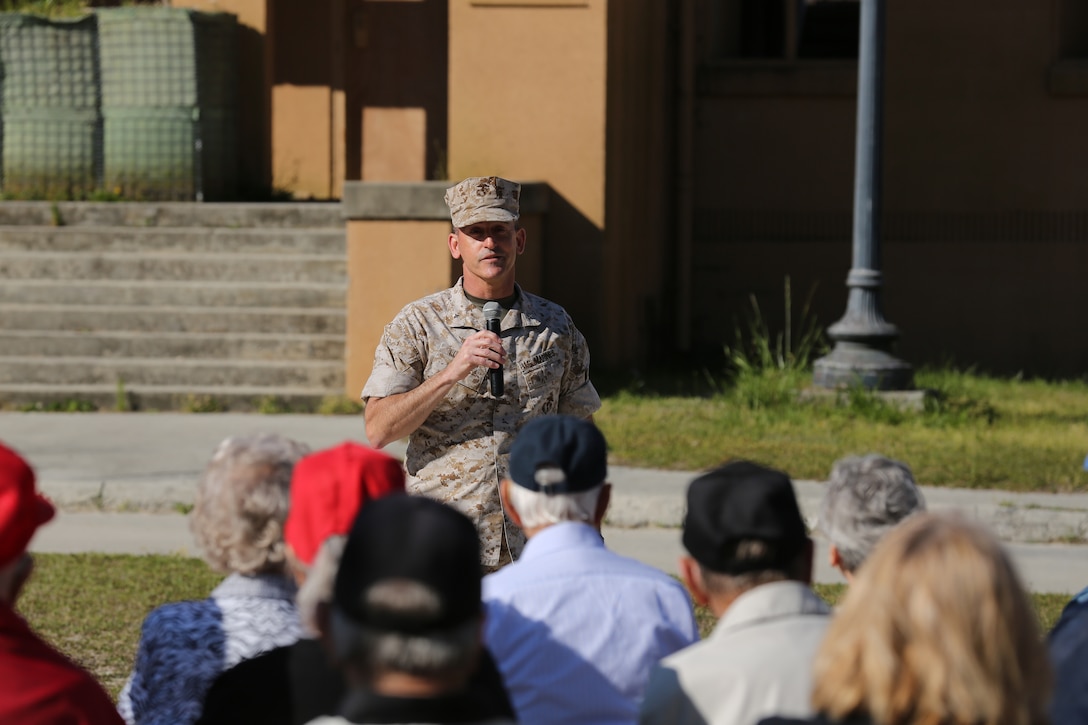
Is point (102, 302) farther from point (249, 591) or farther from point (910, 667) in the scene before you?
point (910, 667)

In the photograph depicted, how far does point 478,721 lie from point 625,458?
761 cm

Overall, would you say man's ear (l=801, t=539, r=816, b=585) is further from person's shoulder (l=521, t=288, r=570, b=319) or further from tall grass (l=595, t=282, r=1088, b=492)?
tall grass (l=595, t=282, r=1088, b=492)

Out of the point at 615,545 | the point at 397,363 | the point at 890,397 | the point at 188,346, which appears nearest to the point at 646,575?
the point at 397,363

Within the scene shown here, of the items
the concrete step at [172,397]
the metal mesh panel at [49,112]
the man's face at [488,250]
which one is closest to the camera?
the man's face at [488,250]

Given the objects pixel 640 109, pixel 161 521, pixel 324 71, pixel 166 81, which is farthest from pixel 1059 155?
pixel 161 521

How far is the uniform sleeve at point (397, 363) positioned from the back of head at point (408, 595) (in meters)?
2.27

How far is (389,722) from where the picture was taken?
2383mm

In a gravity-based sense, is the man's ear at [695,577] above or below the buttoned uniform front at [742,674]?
above

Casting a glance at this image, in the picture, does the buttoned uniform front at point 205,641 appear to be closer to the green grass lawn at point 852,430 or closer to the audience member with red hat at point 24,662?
the audience member with red hat at point 24,662

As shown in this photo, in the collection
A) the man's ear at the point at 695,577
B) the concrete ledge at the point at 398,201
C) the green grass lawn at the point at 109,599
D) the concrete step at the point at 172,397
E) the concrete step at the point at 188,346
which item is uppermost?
the concrete ledge at the point at 398,201

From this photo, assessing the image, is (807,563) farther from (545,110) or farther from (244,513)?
(545,110)

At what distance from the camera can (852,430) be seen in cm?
1079

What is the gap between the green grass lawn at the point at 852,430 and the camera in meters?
9.69

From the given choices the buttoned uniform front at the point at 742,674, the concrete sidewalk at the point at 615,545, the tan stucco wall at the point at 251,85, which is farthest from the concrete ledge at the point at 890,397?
the buttoned uniform front at the point at 742,674
